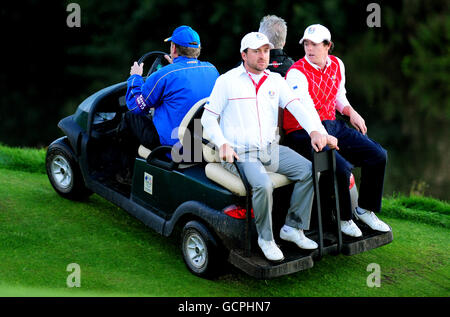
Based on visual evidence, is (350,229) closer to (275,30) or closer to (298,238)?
(298,238)

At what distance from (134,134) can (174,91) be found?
646mm

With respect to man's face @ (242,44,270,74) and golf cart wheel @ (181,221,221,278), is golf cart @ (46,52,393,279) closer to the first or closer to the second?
golf cart wheel @ (181,221,221,278)

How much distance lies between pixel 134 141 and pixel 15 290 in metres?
1.79

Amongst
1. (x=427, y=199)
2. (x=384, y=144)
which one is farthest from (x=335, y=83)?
(x=384, y=144)

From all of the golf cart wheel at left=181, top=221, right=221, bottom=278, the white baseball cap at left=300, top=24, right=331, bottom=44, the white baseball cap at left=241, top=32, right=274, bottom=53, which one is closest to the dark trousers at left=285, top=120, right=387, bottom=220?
the white baseball cap at left=300, top=24, right=331, bottom=44

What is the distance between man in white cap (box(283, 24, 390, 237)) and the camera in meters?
4.12

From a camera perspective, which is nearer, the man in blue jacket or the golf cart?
the golf cart

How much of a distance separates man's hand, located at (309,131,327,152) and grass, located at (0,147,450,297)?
911 millimetres

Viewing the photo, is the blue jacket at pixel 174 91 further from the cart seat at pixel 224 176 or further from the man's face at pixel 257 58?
the man's face at pixel 257 58

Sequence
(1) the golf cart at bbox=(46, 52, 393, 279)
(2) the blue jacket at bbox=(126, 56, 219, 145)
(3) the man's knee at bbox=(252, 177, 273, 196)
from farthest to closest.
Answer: (2) the blue jacket at bbox=(126, 56, 219, 145) < (1) the golf cart at bbox=(46, 52, 393, 279) < (3) the man's knee at bbox=(252, 177, 273, 196)

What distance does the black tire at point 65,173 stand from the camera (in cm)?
538

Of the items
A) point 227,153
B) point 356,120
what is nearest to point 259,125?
point 227,153

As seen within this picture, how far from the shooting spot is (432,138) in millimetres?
12078

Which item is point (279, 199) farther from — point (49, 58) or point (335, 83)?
point (49, 58)
